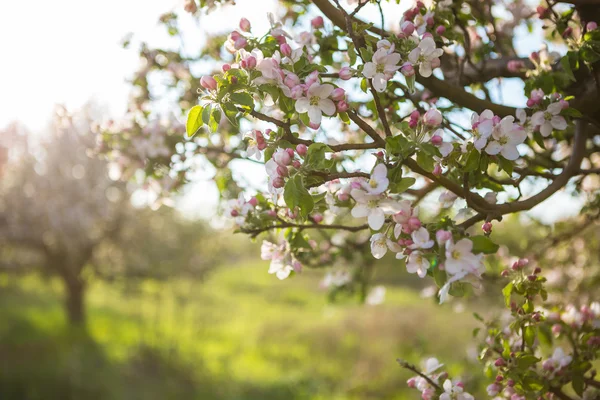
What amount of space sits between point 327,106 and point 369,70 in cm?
18

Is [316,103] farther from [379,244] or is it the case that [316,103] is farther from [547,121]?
[547,121]

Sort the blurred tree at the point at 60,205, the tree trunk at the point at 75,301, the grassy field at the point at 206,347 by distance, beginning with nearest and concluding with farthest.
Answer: the grassy field at the point at 206,347, the blurred tree at the point at 60,205, the tree trunk at the point at 75,301

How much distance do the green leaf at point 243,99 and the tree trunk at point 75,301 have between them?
41.5 feet

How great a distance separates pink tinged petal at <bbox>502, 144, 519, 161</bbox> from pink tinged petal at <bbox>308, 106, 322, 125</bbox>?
59cm

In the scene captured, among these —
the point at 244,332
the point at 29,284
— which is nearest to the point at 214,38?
the point at 244,332

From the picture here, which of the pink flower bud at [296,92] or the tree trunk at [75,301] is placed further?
the tree trunk at [75,301]

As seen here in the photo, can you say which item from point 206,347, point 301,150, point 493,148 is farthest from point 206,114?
point 206,347

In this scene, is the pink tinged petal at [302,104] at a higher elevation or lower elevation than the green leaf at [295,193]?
higher

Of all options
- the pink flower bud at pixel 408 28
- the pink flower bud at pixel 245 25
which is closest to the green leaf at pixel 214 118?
the pink flower bud at pixel 245 25

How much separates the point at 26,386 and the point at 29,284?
40.9 ft

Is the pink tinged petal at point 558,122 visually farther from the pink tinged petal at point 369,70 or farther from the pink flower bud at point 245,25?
the pink flower bud at point 245,25

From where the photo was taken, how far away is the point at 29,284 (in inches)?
805

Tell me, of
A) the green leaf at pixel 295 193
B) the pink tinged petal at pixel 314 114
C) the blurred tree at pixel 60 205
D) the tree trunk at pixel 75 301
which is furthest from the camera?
the tree trunk at pixel 75 301

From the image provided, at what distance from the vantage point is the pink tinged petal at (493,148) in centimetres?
163
